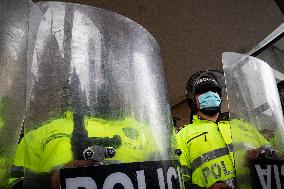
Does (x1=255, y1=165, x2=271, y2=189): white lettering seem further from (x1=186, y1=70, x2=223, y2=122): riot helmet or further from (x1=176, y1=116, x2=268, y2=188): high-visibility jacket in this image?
(x1=186, y1=70, x2=223, y2=122): riot helmet

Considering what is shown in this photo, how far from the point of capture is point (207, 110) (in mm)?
2846

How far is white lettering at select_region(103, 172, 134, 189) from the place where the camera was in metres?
0.83

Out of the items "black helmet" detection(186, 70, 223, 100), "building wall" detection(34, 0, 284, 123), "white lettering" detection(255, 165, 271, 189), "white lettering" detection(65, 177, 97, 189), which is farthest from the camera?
"building wall" detection(34, 0, 284, 123)

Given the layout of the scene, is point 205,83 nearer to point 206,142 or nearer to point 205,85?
point 205,85

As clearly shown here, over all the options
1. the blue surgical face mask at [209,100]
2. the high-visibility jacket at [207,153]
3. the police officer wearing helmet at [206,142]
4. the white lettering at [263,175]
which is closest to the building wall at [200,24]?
the police officer wearing helmet at [206,142]

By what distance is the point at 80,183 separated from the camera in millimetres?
806

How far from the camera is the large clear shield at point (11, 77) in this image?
84 cm

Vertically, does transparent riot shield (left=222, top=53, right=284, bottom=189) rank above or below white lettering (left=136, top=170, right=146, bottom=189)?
above

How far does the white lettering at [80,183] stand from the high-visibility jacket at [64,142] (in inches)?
2.6

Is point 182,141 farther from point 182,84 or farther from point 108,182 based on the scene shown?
point 182,84

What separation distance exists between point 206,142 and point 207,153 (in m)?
0.12

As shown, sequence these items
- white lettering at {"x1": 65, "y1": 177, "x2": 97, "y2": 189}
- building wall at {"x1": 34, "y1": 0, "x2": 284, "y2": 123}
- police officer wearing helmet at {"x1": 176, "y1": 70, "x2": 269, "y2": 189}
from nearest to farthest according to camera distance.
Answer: white lettering at {"x1": 65, "y1": 177, "x2": 97, "y2": 189} → police officer wearing helmet at {"x1": 176, "y1": 70, "x2": 269, "y2": 189} → building wall at {"x1": 34, "y1": 0, "x2": 284, "y2": 123}

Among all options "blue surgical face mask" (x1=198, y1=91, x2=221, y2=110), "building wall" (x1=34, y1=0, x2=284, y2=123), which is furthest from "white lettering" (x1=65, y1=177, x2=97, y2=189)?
"building wall" (x1=34, y1=0, x2=284, y2=123)

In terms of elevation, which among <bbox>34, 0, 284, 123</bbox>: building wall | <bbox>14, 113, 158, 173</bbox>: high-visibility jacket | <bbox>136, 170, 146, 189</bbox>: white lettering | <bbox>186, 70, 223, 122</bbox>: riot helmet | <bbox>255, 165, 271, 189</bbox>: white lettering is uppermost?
<bbox>34, 0, 284, 123</bbox>: building wall
